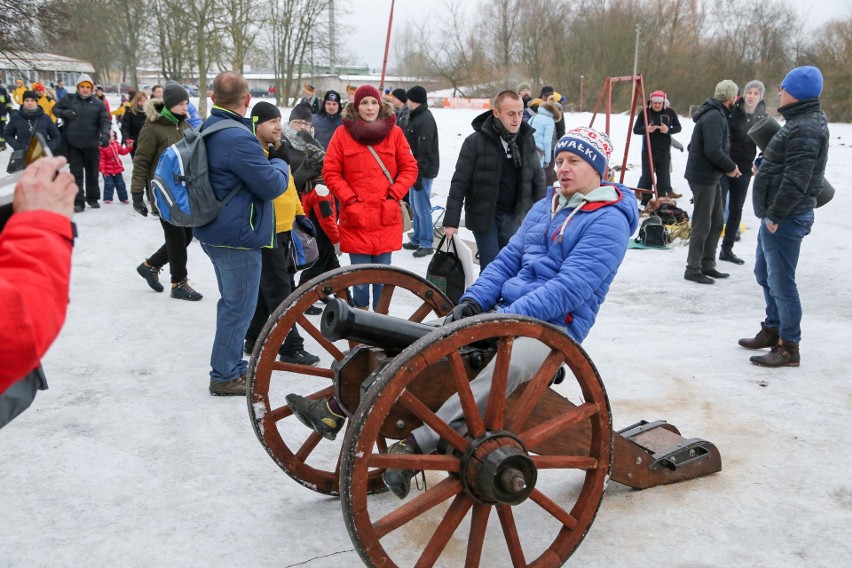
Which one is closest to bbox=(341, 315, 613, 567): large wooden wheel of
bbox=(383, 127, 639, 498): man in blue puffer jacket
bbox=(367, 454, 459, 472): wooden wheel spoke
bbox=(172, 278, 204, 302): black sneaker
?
bbox=(367, 454, 459, 472): wooden wheel spoke

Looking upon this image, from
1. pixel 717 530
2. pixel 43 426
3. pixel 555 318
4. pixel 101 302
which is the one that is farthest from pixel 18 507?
pixel 101 302

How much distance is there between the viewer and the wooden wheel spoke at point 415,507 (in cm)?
250

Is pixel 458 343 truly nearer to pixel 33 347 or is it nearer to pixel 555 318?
pixel 555 318

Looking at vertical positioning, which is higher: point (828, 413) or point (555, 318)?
point (555, 318)

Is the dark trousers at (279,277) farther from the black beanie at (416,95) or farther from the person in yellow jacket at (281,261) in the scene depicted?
the black beanie at (416,95)

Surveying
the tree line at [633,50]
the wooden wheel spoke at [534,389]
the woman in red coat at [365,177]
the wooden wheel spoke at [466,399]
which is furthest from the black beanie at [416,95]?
the tree line at [633,50]

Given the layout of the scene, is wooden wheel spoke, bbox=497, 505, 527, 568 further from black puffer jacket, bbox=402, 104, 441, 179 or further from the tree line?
the tree line

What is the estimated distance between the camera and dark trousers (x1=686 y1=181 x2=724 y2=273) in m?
7.92

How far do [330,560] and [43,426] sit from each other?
2137 mm

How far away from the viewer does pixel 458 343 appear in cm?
246

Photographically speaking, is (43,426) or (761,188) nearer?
(43,426)

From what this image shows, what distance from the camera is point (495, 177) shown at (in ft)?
19.9

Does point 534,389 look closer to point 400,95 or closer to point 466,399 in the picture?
point 466,399

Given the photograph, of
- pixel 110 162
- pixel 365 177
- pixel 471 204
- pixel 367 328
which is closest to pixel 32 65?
pixel 110 162
